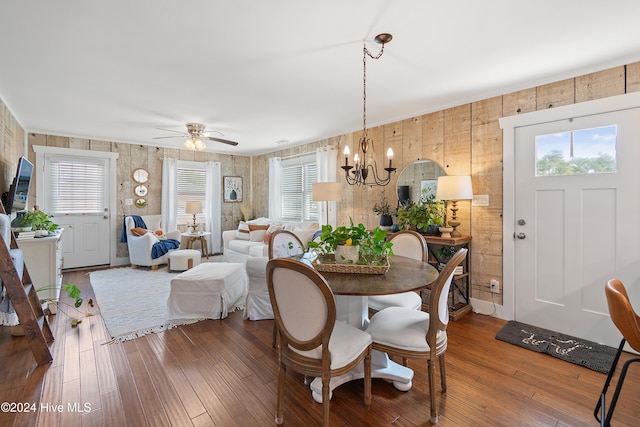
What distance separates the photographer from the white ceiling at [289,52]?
1.86 metres

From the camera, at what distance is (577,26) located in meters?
2.01

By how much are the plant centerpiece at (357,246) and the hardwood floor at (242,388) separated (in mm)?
864

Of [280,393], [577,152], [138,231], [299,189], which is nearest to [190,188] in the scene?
[138,231]

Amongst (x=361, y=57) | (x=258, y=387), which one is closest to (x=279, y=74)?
(x=361, y=57)

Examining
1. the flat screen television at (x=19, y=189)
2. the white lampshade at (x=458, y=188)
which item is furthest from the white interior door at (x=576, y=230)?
the flat screen television at (x=19, y=189)

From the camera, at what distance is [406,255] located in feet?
9.19

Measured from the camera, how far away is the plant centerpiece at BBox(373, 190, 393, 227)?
4008mm

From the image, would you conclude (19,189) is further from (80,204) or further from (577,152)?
(577,152)

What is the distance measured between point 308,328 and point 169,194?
568cm

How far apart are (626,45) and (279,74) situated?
9.03ft

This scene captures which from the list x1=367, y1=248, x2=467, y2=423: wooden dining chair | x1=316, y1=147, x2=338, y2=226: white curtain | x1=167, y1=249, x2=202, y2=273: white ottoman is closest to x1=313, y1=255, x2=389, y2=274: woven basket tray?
x1=367, y1=248, x2=467, y2=423: wooden dining chair

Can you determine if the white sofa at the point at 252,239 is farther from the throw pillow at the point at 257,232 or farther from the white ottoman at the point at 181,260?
the white ottoman at the point at 181,260

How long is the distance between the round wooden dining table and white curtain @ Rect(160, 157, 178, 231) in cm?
523

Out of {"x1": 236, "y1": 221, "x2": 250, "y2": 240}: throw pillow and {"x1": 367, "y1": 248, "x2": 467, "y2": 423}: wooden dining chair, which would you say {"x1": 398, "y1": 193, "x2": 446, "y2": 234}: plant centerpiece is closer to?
{"x1": 367, "y1": 248, "x2": 467, "y2": 423}: wooden dining chair
